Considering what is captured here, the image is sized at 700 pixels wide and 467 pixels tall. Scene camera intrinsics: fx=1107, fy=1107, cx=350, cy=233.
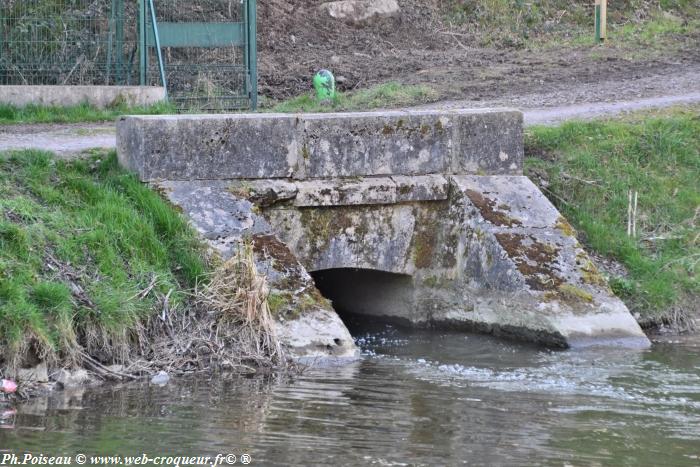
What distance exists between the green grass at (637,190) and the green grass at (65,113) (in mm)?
4526

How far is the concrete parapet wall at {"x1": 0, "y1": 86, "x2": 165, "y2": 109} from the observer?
41.0ft

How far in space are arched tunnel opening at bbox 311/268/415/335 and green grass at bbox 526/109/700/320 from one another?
1787 mm

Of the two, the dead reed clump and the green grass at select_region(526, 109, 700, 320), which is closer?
the dead reed clump

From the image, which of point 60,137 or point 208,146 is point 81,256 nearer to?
point 208,146

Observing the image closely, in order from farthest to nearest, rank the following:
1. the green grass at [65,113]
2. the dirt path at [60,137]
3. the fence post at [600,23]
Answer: the fence post at [600,23], the green grass at [65,113], the dirt path at [60,137]

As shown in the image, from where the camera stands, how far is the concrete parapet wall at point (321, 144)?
855 cm

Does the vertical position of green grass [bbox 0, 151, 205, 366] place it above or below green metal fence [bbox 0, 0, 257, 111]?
below

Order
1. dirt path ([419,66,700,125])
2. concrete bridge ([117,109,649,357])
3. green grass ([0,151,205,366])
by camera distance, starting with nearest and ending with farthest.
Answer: green grass ([0,151,205,366]) < concrete bridge ([117,109,649,357]) < dirt path ([419,66,700,125])

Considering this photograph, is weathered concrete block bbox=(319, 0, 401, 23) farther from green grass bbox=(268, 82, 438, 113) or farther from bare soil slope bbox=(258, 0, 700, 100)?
green grass bbox=(268, 82, 438, 113)

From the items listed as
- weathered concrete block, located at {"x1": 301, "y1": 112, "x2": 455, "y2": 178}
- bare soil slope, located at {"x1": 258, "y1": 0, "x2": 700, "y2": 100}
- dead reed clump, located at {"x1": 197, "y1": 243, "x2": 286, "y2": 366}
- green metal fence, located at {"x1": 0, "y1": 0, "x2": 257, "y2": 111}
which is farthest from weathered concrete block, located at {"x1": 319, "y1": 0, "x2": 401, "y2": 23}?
dead reed clump, located at {"x1": 197, "y1": 243, "x2": 286, "y2": 366}

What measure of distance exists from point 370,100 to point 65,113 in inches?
148

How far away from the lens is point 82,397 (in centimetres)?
651

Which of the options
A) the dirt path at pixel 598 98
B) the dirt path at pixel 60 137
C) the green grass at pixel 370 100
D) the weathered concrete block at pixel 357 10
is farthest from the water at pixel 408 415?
the weathered concrete block at pixel 357 10

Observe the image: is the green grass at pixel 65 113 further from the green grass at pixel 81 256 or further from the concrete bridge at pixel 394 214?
the concrete bridge at pixel 394 214
